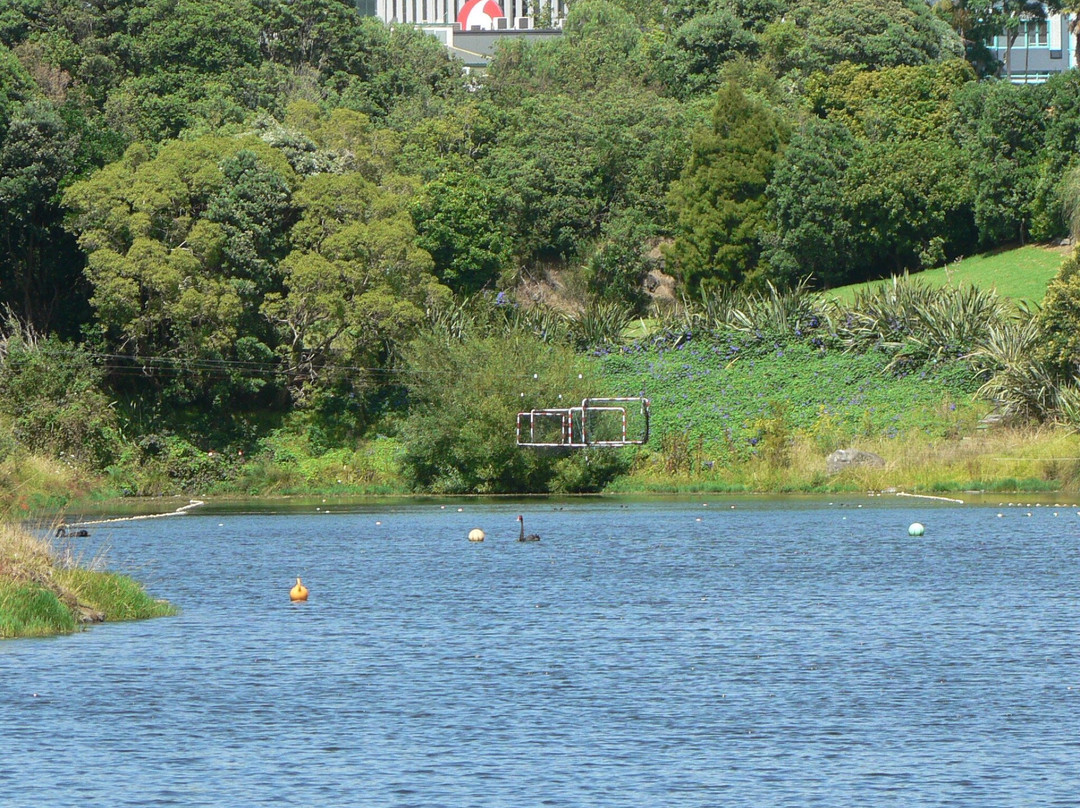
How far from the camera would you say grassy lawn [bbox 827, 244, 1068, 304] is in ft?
258

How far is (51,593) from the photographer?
29.8 m

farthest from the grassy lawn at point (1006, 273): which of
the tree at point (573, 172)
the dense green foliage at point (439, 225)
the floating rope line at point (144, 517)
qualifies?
the floating rope line at point (144, 517)

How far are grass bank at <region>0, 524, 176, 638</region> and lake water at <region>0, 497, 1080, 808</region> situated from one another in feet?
1.58

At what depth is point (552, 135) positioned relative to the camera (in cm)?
8850

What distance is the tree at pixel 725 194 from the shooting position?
3287 inches

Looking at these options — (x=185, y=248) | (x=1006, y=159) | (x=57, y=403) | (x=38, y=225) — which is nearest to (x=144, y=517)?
(x=57, y=403)

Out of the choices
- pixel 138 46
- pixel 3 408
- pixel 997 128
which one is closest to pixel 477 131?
pixel 138 46

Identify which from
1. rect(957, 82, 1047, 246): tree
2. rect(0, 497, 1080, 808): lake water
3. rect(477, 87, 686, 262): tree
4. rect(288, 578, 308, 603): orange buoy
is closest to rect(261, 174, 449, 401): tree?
rect(477, 87, 686, 262): tree

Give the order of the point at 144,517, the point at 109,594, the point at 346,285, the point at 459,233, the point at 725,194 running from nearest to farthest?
the point at 109,594, the point at 144,517, the point at 346,285, the point at 459,233, the point at 725,194

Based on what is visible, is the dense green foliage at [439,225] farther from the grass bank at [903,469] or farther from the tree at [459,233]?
the grass bank at [903,469]

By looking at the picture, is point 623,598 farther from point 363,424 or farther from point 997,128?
point 997,128

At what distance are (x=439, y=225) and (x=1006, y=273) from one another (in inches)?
1004

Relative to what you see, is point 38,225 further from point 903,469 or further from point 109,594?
point 109,594

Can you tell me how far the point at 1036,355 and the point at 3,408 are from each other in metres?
38.1
